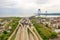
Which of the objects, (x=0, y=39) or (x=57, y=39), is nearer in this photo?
(x=0, y=39)

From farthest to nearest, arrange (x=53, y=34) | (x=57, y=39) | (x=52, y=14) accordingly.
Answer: (x=52, y=14)
(x=53, y=34)
(x=57, y=39)

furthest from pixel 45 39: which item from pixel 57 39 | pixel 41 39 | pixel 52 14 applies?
pixel 52 14

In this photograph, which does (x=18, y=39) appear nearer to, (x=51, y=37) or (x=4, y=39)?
(x=4, y=39)

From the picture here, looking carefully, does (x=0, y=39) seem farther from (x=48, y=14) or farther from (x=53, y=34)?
(x=48, y=14)

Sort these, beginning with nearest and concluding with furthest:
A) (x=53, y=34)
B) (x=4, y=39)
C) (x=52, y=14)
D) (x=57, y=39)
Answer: (x=4, y=39)
(x=57, y=39)
(x=53, y=34)
(x=52, y=14)

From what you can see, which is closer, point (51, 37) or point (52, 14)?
point (51, 37)

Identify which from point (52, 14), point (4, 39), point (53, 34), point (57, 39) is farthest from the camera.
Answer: point (52, 14)

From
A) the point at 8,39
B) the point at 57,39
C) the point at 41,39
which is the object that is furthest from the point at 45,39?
the point at 8,39

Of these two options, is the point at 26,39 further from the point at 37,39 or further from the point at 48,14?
the point at 48,14
